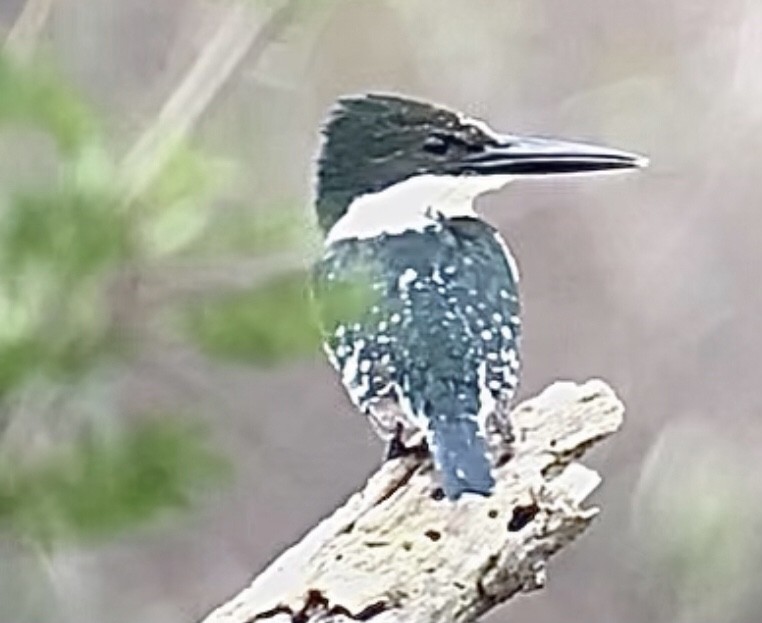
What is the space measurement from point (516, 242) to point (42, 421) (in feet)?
2.61

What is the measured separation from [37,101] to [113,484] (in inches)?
2.1

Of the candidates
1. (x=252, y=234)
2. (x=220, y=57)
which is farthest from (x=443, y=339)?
(x=252, y=234)

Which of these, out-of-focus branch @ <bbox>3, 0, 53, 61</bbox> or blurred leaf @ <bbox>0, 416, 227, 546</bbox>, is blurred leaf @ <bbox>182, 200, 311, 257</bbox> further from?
out-of-focus branch @ <bbox>3, 0, 53, 61</bbox>

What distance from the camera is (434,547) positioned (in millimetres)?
768

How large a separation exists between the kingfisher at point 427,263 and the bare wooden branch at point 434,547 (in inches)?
0.9

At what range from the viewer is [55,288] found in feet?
0.88

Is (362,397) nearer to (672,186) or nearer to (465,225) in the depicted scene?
(465,225)

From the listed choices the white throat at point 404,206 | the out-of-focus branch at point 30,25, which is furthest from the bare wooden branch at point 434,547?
the out-of-focus branch at point 30,25

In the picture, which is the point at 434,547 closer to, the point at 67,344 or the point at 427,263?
the point at 427,263

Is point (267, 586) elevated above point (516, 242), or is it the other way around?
point (516, 242)

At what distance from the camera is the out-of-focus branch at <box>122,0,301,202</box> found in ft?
2.37

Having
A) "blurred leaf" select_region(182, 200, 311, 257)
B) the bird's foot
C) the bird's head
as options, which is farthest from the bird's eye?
"blurred leaf" select_region(182, 200, 311, 257)

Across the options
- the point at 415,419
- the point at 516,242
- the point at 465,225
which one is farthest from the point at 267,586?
the point at 516,242

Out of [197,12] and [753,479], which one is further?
[753,479]
